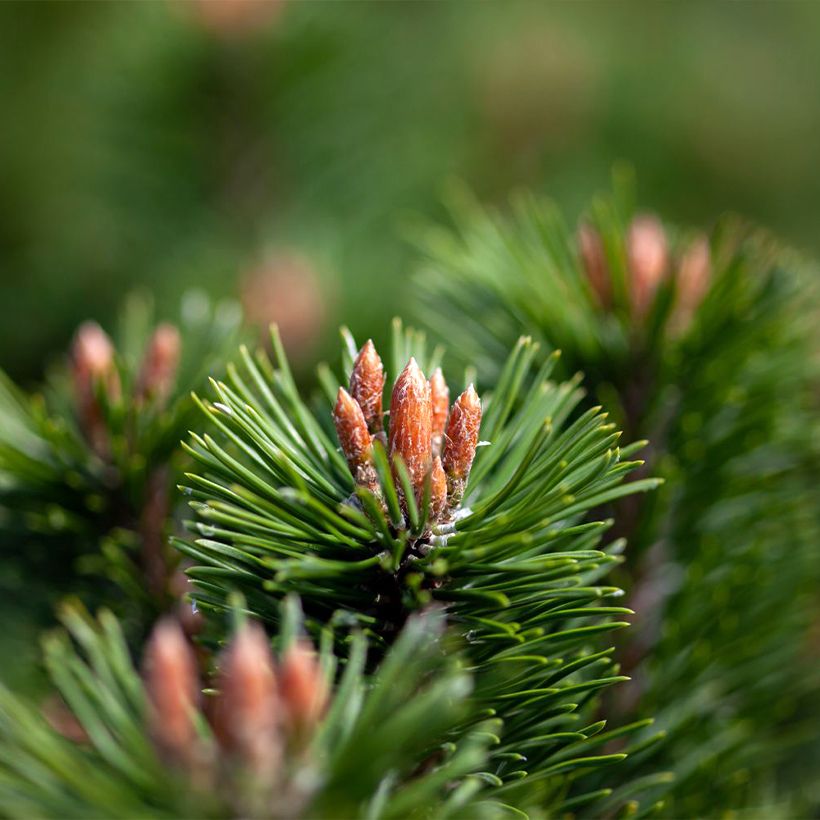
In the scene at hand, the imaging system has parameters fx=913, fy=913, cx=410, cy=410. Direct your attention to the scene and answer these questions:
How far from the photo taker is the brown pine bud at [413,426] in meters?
0.40

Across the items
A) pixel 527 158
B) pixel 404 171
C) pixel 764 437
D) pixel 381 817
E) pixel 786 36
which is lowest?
pixel 381 817

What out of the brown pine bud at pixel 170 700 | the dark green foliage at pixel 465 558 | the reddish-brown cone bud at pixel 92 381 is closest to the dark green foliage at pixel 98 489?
the reddish-brown cone bud at pixel 92 381

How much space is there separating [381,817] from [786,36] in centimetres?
179

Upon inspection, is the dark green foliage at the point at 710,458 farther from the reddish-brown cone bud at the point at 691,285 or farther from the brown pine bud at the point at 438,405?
the brown pine bud at the point at 438,405

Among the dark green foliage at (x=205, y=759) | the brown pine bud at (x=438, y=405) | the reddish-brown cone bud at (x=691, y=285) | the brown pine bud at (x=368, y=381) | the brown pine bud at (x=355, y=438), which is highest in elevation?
the reddish-brown cone bud at (x=691, y=285)

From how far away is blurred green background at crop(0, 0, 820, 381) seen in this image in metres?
1.07

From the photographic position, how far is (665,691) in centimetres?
54

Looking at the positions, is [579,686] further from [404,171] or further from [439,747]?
[404,171]

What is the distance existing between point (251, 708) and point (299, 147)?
0.97 meters

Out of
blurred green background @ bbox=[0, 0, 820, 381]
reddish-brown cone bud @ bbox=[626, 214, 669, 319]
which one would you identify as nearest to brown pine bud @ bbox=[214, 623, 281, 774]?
reddish-brown cone bud @ bbox=[626, 214, 669, 319]

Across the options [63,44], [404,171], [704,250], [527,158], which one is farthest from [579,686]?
[63,44]

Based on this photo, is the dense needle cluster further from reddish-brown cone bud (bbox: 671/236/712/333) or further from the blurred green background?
the blurred green background

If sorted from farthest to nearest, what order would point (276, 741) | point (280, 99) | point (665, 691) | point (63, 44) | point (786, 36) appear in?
point (786, 36) → point (63, 44) → point (280, 99) → point (665, 691) → point (276, 741)

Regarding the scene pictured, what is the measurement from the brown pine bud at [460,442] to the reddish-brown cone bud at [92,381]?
23cm
